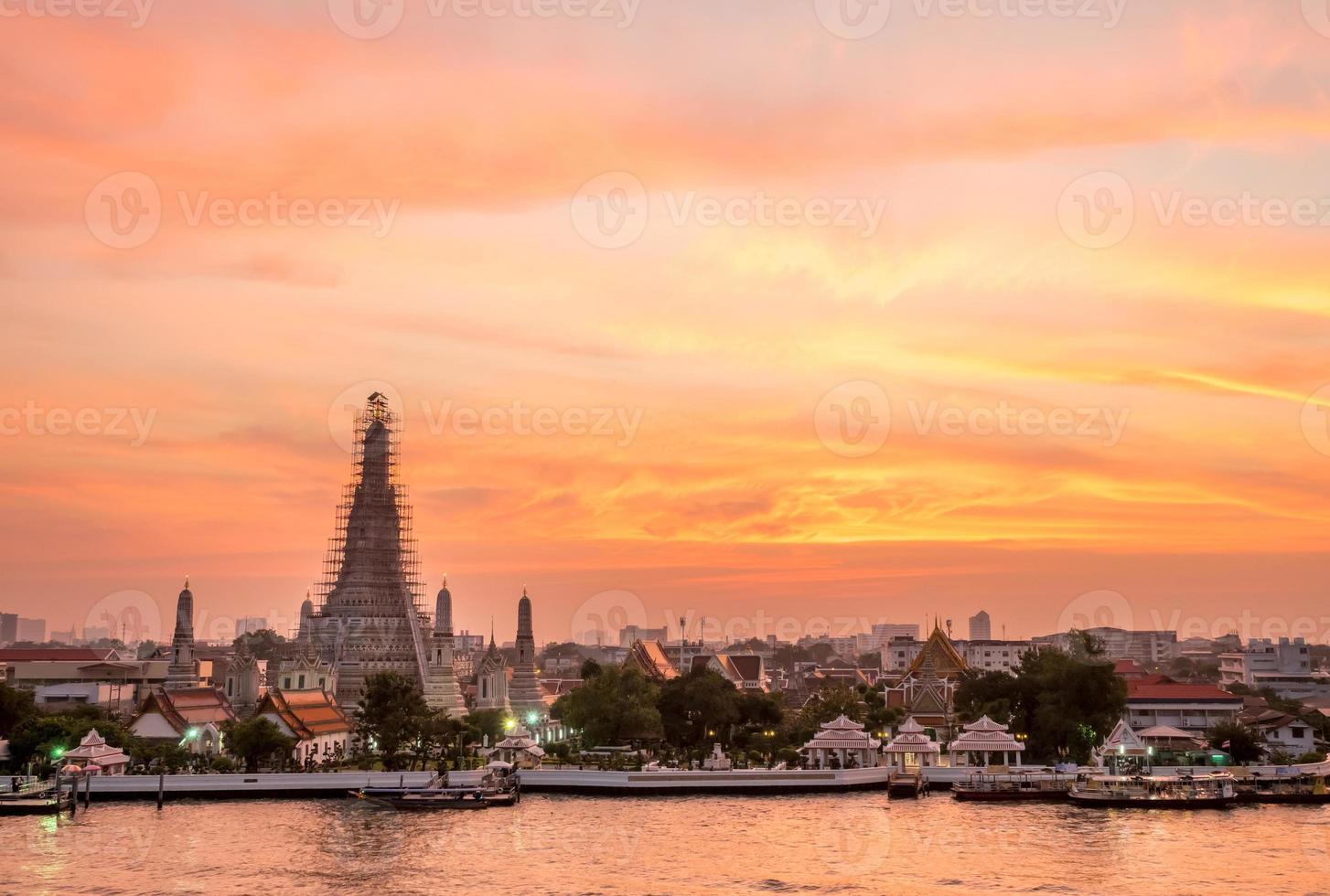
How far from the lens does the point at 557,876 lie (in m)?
47.5

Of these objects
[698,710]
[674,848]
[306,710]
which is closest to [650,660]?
[698,710]

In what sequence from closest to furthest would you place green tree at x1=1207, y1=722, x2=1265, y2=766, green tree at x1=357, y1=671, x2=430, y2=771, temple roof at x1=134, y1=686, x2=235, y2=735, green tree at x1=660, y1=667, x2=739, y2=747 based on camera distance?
green tree at x1=357, y1=671, x2=430, y2=771 < green tree at x1=1207, y1=722, x2=1265, y2=766 < temple roof at x1=134, y1=686, x2=235, y2=735 < green tree at x1=660, y1=667, x2=739, y2=747

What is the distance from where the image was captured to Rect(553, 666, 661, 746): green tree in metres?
83.1

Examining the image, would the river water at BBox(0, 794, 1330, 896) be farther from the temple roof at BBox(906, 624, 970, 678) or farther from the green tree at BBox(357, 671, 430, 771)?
the temple roof at BBox(906, 624, 970, 678)

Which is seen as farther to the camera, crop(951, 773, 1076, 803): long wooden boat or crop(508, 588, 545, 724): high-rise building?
crop(508, 588, 545, 724): high-rise building

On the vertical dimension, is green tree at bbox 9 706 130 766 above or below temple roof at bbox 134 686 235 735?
below

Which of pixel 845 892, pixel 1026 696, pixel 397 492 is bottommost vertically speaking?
pixel 845 892

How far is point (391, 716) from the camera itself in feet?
256

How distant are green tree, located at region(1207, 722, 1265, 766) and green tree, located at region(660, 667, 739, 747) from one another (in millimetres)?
29373

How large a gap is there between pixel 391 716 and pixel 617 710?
13978 millimetres

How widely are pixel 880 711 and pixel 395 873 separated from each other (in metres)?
51.8

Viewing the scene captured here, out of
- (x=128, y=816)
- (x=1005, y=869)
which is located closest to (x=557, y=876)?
(x=1005, y=869)

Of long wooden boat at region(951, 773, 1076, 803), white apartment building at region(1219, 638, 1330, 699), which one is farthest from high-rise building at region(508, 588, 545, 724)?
white apartment building at region(1219, 638, 1330, 699)

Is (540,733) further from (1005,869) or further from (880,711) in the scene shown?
(1005,869)
